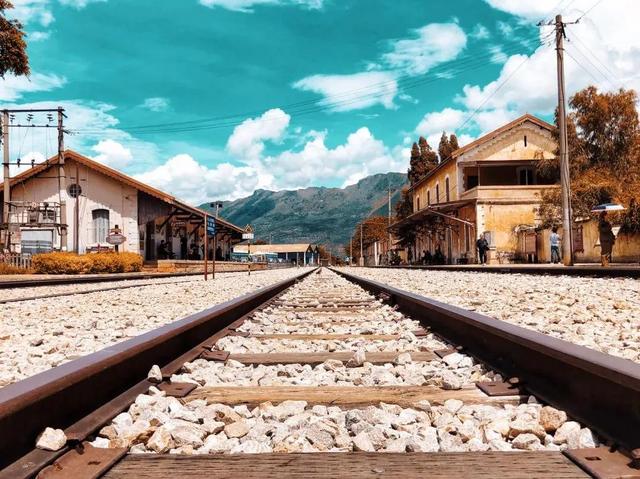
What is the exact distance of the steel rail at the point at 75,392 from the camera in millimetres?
1601

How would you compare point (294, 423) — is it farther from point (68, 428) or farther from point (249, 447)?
point (68, 428)

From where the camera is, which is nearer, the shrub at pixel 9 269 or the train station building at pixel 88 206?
the shrub at pixel 9 269

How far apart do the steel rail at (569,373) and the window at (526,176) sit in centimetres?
3786

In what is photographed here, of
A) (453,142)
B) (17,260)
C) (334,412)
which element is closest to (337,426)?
(334,412)

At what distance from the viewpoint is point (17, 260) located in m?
23.2

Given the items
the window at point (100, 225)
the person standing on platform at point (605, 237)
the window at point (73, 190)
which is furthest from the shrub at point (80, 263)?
the person standing on platform at point (605, 237)

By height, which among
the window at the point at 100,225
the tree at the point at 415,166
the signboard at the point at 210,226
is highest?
the tree at the point at 415,166

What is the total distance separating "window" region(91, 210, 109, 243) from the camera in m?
32.6

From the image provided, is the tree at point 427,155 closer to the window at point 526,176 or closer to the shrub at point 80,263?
the window at point 526,176

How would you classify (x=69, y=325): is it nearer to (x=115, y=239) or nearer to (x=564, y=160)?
(x=564, y=160)

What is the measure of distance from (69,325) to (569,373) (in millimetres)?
4673

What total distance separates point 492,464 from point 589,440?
1.36 feet

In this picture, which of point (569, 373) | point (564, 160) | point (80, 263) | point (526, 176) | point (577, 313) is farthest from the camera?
point (526, 176)

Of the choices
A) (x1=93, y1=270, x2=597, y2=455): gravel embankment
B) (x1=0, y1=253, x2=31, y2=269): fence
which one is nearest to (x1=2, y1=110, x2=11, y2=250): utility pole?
(x1=0, y1=253, x2=31, y2=269): fence
